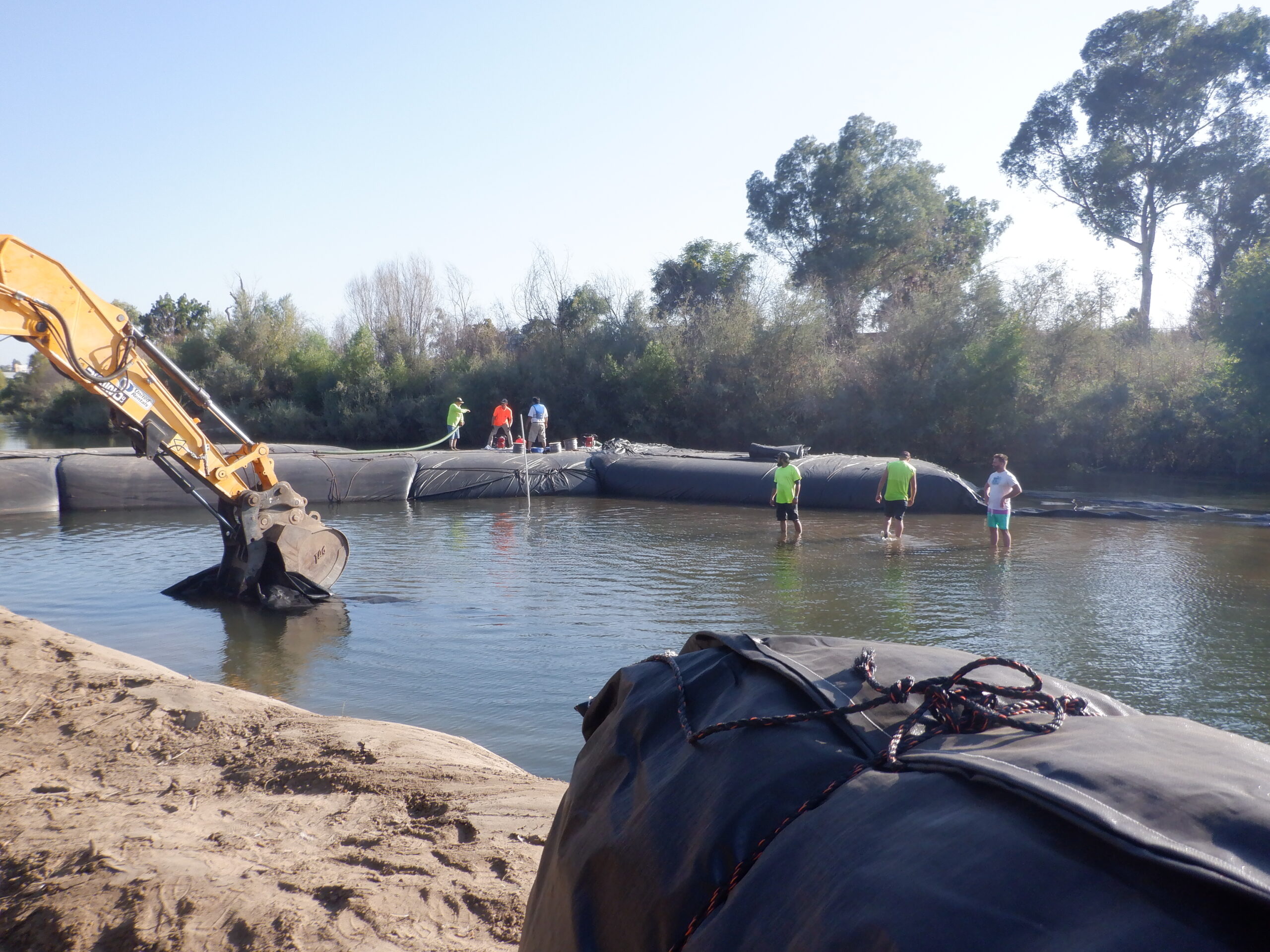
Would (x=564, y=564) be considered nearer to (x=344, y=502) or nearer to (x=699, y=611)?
(x=699, y=611)

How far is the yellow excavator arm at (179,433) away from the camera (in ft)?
30.6

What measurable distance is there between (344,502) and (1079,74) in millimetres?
36224

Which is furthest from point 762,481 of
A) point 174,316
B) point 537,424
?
point 174,316

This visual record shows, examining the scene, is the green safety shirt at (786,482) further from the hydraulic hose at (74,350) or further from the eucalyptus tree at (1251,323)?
the eucalyptus tree at (1251,323)

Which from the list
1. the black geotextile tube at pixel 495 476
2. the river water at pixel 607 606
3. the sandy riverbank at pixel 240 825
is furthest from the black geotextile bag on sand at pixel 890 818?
the black geotextile tube at pixel 495 476

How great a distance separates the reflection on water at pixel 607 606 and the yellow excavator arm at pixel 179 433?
525mm

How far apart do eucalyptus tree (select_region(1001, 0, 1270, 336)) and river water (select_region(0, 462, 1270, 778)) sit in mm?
26409

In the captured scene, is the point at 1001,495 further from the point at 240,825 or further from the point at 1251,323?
the point at 1251,323

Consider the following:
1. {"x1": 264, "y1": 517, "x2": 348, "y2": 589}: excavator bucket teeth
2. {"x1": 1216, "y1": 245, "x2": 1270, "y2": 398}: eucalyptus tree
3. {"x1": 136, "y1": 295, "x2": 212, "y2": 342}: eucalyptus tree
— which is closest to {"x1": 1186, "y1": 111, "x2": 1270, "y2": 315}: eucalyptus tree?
{"x1": 1216, "y1": 245, "x2": 1270, "y2": 398}: eucalyptus tree

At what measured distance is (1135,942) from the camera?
118 cm

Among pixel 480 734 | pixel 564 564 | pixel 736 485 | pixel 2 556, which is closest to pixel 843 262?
pixel 736 485

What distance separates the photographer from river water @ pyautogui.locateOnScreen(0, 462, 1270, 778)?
7797 millimetres

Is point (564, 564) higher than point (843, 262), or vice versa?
point (843, 262)

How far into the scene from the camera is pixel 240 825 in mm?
4266
